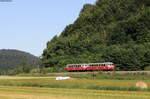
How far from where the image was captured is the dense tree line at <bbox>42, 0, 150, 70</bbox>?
9519cm

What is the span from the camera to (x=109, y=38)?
4990 inches

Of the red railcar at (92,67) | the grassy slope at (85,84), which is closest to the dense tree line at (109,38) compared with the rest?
the red railcar at (92,67)

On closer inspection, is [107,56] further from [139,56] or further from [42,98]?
[42,98]

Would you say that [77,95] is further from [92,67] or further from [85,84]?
[92,67]

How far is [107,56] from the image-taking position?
100000mm

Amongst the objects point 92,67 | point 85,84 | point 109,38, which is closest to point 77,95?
point 85,84

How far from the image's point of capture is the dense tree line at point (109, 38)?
95.2 meters

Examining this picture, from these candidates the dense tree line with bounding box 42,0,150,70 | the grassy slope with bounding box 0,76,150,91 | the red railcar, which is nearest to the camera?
A: the grassy slope with bounding box 0,76,150,91

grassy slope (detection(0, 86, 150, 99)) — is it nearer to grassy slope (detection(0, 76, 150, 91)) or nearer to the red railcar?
grassy slope (detection(0, 76, 150, 91))

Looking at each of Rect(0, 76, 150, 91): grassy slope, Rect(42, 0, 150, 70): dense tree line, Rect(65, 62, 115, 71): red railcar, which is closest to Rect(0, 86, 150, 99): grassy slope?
Rect(0, 76, 150, 91): grassy slope

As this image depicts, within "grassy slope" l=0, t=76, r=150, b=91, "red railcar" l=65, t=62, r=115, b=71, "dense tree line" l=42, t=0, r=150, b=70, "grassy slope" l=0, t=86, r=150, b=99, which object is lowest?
"grassy slope" l=0, t=86, r=150, b=99

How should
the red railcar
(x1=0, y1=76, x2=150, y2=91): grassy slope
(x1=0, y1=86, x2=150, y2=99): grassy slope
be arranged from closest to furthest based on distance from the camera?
(x1=0, y1=86, x2=150, y2=99): grassy slope → (x1=0, y1=76, x2=150, y2=91): grassy slope → the red railcar

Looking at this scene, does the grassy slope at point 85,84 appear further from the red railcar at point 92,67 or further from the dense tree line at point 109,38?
the dense tree line at point 109,38

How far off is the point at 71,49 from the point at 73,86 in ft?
284
